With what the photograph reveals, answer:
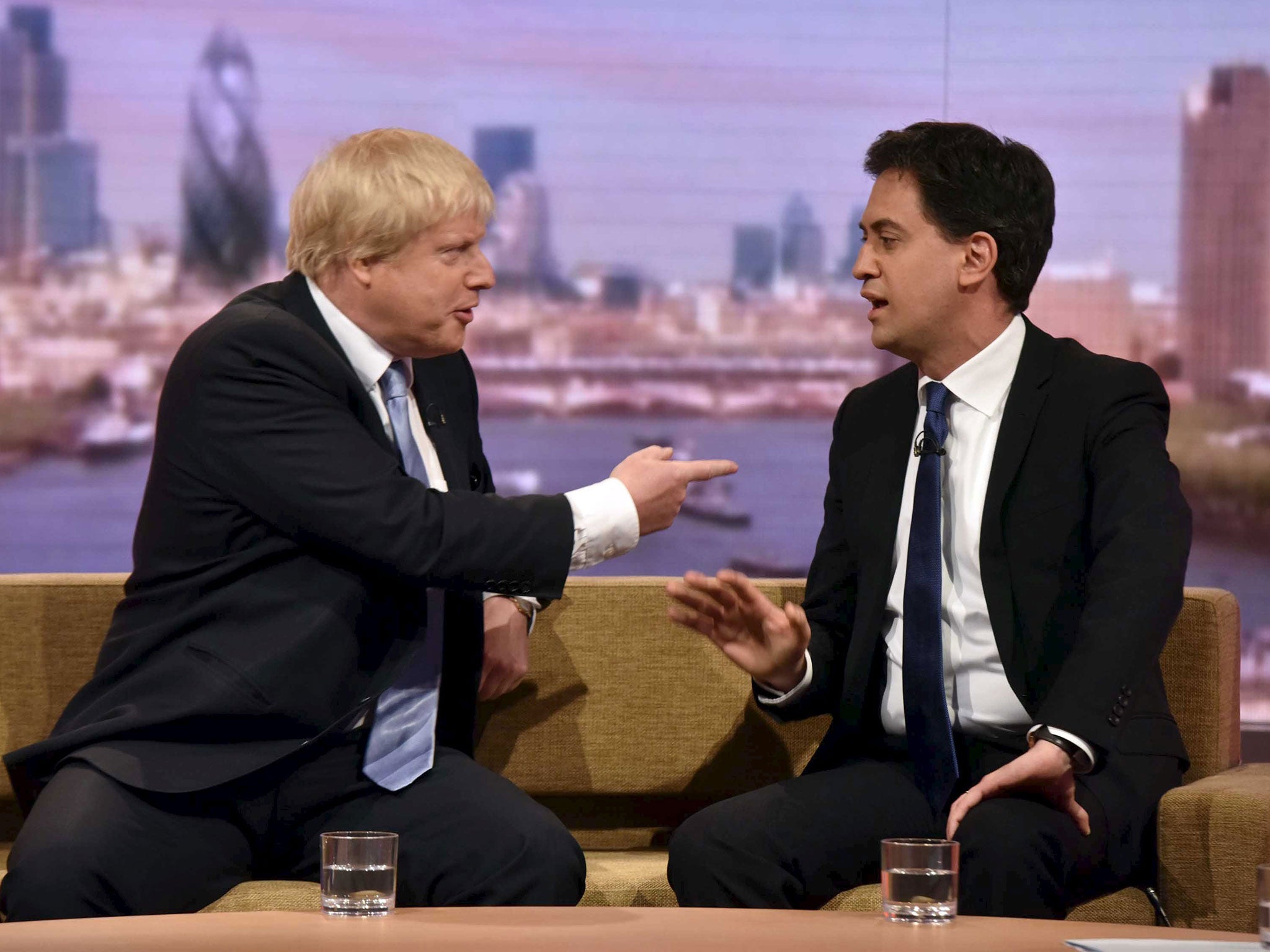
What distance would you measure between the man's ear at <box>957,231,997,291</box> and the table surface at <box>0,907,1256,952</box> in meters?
1.09

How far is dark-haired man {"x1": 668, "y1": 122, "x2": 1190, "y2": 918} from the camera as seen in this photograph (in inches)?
80.7

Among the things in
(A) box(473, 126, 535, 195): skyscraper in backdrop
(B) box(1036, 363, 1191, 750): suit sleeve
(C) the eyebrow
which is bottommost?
(B) box(1036, 363, 1191, 750): suit sleeve

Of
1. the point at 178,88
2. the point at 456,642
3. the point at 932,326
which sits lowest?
the point at 456,642

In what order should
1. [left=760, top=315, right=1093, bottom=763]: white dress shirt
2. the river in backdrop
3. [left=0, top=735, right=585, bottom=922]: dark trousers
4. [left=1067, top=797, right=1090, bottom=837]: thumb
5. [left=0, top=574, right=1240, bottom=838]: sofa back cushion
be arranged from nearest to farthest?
1. [left=0, top=735, right=585, bottom=922]: dark trousers
2. [left=1067, top=797, right=1090, bottom=837]: thumb
3. [left=760, top=315, right=1093, bottom=763]: white dress shirt
4. [left=0, top=574, right=1240, bottom=838]: sofa back cushion
5. the river in backdrop

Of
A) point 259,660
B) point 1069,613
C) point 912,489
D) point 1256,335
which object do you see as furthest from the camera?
point 1256,335

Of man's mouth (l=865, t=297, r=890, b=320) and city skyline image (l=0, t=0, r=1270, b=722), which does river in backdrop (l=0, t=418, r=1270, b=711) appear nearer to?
city skyline image (l=0, t=0, r=1270, b=722)

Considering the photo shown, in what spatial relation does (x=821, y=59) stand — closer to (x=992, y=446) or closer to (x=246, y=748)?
(x=992, y=446)

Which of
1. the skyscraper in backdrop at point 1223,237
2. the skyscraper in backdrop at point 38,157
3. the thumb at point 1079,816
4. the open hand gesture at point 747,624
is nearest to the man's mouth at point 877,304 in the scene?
the open hand gesture at point 747,624

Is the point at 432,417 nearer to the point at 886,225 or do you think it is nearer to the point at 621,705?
the point at 621,705

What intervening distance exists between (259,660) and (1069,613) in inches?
44.2

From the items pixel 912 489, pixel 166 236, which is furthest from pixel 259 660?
pixel 166 236

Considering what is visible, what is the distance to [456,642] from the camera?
2.31 meters

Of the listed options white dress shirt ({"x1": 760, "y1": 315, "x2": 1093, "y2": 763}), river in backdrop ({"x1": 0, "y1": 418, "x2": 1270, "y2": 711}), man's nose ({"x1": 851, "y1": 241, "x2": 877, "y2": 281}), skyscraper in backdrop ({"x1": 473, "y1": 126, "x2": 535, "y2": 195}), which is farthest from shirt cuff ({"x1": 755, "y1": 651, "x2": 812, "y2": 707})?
skyscraper in backdrop ({"x1": 473, "y1": 126, "x2": 535, "y2": 195})

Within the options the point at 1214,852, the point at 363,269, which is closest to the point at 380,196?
the point at 363,269
